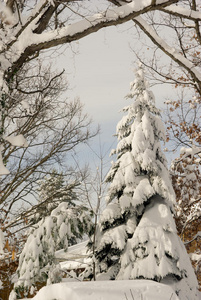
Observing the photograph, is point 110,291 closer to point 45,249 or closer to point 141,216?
point 45,249

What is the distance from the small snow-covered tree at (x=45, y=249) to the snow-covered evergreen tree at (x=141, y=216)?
288 centimetres

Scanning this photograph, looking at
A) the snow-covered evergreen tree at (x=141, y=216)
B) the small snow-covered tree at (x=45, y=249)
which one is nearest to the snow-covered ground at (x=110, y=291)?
the small snow-covered tree at (x=45, y=249)

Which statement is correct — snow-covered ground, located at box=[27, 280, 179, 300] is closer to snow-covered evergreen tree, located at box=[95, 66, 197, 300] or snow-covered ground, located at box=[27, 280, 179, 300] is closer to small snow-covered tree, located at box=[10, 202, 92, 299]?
small snow-covered tree, located at box=[10, 202, 92, 299]

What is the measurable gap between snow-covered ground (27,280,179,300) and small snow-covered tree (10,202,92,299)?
4.93 m

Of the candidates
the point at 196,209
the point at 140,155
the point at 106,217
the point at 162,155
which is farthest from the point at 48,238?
the point at 196,209

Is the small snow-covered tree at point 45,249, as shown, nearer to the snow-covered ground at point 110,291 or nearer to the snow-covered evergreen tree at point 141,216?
the snow-covered evergreen tree at point 141,216

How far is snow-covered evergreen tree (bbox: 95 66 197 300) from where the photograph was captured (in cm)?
1110

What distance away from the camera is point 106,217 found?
11.6 m

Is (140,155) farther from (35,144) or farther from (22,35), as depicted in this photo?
(22,35)

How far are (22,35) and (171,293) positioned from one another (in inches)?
152

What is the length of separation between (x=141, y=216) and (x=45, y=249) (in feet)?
15.6

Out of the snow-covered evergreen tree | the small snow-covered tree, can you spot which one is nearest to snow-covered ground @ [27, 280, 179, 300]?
the small snow-covered tree

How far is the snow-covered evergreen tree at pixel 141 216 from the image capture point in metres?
11.1

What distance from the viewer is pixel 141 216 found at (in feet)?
40.7
